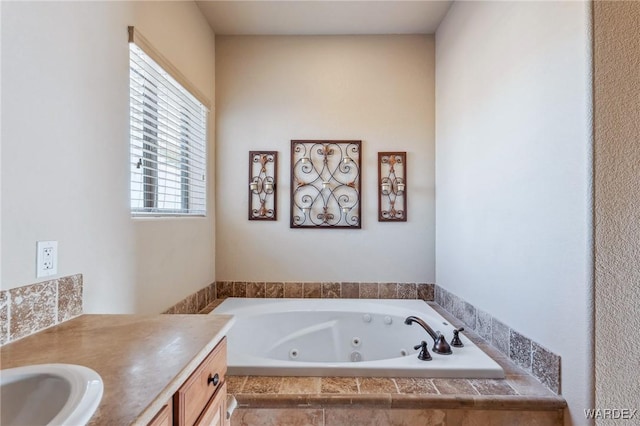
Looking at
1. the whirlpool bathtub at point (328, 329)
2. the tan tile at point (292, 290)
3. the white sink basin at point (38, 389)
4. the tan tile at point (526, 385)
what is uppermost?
the white sink basin at point (38, 389)

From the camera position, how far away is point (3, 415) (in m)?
0.66

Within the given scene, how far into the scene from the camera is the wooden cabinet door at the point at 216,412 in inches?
35.8

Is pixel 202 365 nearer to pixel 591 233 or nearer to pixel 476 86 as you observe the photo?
pixel 591 233

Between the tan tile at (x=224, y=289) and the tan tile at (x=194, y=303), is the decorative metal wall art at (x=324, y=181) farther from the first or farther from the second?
the tan tile at (x=194, y=303)

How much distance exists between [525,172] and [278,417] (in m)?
1.55

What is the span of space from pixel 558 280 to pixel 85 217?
74.9 inches

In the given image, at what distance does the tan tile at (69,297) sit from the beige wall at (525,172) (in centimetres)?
187

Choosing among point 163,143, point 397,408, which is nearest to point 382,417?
point 397,408

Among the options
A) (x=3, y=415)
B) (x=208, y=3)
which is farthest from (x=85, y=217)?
(x=208, y=3)

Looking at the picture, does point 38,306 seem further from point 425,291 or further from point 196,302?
point 425,291

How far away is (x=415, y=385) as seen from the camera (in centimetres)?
133

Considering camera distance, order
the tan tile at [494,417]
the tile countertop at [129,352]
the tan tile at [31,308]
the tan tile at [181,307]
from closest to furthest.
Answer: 1. the tile countertop at [129,352]
2. the tan tile at [31,308]
3. the tan tile at [494,417]
4. the tan tile at [181,307]

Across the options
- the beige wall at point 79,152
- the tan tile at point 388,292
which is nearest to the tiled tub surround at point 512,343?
the tan tile at point 388,292
